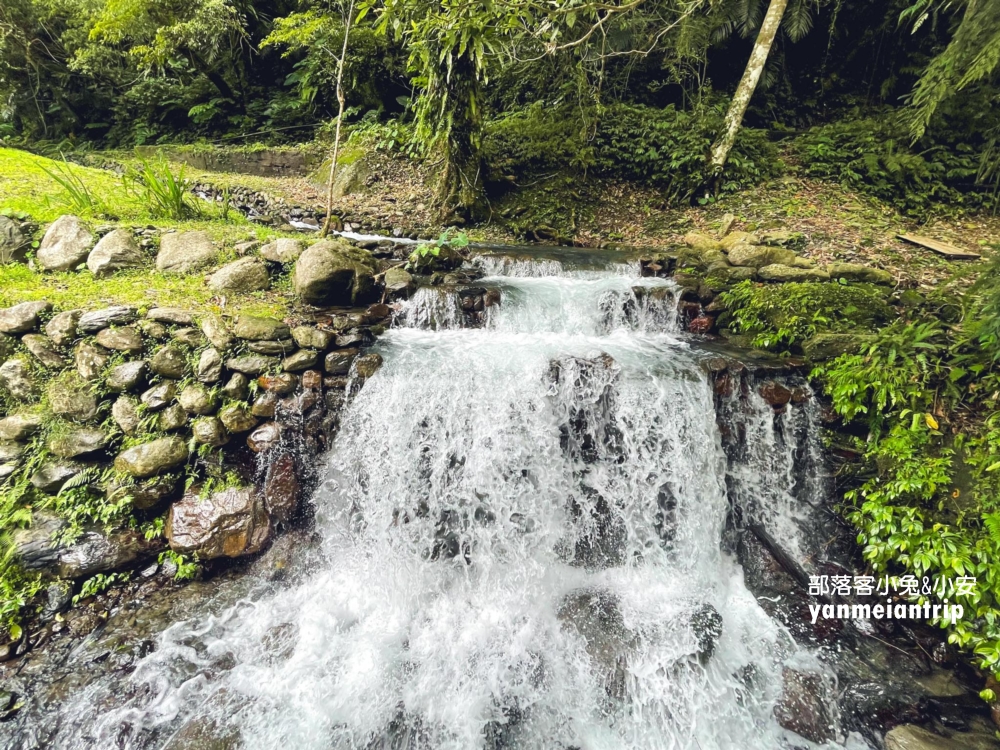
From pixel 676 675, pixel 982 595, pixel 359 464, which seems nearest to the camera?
pixel 982 595

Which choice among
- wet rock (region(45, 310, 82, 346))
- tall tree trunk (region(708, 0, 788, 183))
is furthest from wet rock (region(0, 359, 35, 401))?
tall tree trunk (region(708, 0, 788, 183))

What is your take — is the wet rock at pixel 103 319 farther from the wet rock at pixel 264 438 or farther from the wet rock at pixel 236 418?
the wet rock at pixel 264 438

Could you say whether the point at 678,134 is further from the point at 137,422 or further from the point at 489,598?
the point at 137,422

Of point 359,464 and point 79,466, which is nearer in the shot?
point 79,466


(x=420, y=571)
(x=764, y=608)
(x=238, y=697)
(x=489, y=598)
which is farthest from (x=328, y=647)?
(x=764, y=608)

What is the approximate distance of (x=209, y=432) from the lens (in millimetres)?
3596

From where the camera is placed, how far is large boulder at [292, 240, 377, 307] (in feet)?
15.0

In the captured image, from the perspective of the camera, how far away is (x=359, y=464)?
3.81m

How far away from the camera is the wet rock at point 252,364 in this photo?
12.5 ft

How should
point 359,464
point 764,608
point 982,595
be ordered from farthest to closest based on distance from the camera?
point 359,464 → point 764,608 → point 982,595

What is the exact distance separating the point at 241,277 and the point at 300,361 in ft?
4.99

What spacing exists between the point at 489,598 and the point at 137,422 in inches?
126

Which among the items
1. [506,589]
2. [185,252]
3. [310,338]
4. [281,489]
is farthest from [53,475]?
[506,589]

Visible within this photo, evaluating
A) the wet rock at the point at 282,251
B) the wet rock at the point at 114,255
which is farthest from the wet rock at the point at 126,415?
the wet rock at the point at 282,251
